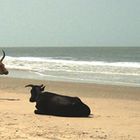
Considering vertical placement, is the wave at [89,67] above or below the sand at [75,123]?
below

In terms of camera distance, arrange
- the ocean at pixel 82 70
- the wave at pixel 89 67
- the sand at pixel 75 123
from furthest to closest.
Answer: the wave at pixel 89 67 < the ocean at pixel 82 70 < the sand at pixel 75 123

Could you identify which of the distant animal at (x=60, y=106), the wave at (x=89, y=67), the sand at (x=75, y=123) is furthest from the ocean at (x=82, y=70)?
the distant animal at (x=60, y=106)

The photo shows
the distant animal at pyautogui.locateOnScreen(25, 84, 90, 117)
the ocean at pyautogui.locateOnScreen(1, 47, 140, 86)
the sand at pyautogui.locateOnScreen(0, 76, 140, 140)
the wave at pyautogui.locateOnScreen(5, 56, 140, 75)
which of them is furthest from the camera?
the wave at pyautogui.locateOnScreen(5, 56, 140, 75)

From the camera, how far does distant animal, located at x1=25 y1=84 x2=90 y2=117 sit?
35.6 ft

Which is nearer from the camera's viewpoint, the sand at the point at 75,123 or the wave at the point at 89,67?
the sand at the point at 75,123

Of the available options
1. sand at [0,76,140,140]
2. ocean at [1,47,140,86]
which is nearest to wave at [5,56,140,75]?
ocean at [1,47,140,86]

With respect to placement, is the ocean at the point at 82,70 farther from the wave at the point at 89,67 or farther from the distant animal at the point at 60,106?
the distant animal at the point at 60,106

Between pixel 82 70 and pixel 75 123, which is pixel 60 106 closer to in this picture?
pixel 75 123

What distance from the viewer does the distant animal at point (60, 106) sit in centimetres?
1086

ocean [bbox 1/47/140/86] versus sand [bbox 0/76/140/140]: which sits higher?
sand [bbox 0/76/140/140]

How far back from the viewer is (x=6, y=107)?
1224 cm

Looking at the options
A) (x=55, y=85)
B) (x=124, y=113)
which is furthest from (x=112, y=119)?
(x=55, y=85)

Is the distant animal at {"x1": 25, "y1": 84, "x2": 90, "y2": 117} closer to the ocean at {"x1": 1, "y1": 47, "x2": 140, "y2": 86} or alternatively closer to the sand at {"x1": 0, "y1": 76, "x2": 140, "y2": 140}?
the sand at {"x1": 0, "y1": 76, "x2": 140, "y2": 140}

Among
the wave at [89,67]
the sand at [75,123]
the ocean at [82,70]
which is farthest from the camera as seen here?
the wave at [89,67]
